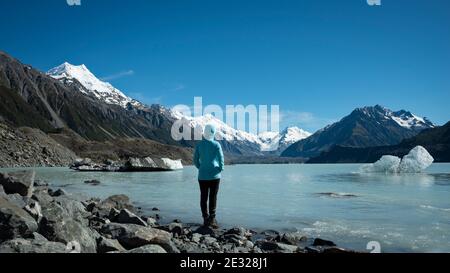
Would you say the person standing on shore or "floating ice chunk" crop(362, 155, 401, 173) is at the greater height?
the person standing on shore

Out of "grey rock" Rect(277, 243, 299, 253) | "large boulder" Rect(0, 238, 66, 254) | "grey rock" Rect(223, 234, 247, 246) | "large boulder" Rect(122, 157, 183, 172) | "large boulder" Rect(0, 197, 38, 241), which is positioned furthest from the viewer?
"large boulder" Rect(122, 157, 183, 172)

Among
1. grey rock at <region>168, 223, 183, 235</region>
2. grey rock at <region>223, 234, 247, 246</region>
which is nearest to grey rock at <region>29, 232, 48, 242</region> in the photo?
grey rock at <region>168, 223, 183, 235</region>

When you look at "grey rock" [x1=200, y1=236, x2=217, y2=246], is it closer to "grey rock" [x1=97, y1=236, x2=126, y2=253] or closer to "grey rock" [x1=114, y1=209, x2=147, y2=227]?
"grey rock" [x1=114, y1=209, x2=147, y2=227]

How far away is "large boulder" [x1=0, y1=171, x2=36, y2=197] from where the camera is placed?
1658cm

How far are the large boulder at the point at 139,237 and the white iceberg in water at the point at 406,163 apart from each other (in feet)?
259

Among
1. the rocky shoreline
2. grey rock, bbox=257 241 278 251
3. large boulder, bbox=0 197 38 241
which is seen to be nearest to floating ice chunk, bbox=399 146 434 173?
the rocky shoreline

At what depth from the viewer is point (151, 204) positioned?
24.3 meters

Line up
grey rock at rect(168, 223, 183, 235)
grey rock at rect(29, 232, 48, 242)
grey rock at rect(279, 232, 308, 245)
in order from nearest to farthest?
1. grey rock at rect(29, 232, 48, 242)
2. grey rock at rect(279, 232, 308, 245)
3. grey rock at rect(168, 223, 183, 235)

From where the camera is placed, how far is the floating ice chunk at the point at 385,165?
83.6m

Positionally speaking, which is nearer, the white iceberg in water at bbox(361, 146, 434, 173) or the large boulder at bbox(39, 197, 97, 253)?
the large boulder at bbox(39, 197, 97, 253)

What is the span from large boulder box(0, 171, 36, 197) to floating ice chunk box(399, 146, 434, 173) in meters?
77.9

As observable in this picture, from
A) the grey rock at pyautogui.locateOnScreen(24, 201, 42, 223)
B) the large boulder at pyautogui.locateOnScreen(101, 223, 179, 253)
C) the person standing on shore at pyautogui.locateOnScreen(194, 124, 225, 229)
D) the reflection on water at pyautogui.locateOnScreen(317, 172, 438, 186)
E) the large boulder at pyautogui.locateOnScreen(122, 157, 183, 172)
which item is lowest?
the reflection on water at pyautogui.locateOnScreen(317, 172, 438, 186)
